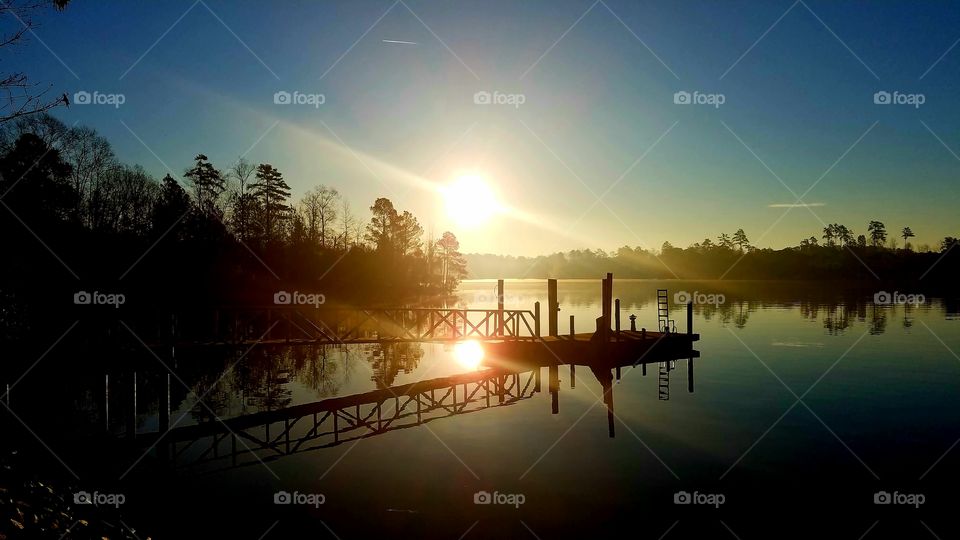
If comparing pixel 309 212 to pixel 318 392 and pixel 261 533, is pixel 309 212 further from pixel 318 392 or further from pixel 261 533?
pixel 261 533

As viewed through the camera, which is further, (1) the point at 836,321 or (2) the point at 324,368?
(1) the point at 836,321

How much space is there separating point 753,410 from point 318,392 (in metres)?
18.7

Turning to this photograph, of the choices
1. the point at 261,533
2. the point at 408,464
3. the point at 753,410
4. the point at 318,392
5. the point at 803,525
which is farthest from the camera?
the point at 318,392

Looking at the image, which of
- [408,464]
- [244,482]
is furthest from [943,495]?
[244,482]

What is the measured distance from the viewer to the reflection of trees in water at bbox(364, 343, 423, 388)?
30.6 meters

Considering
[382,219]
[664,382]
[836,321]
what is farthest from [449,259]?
[664,382]

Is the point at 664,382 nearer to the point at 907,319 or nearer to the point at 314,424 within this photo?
the point at 314,424

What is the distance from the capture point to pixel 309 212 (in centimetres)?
8006

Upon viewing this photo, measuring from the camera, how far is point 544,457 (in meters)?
17.6

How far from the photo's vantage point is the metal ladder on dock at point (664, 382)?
87.8 ft

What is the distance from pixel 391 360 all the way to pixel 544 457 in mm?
21349

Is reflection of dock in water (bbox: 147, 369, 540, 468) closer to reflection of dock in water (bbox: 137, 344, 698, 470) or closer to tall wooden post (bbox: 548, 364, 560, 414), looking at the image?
reflection of dock in water (bbox: 137, 344, 698, 470)

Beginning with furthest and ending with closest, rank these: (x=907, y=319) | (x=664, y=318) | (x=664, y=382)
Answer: (x=907, y=319) < (x=664, y=318) < (x=664, y=382)

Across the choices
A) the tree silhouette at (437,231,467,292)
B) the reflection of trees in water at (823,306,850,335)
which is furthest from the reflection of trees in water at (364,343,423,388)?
the tree silhouette at (437,231,467,292)
